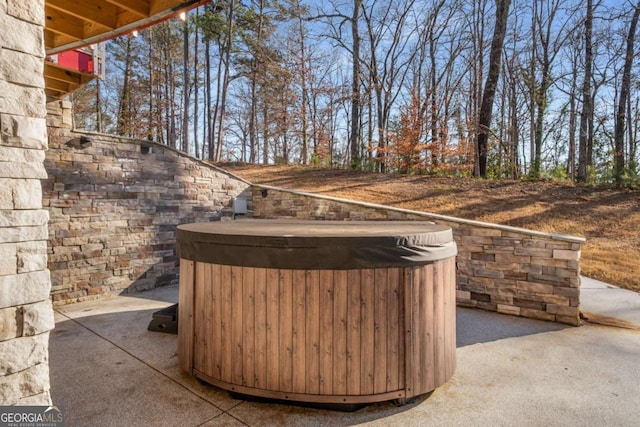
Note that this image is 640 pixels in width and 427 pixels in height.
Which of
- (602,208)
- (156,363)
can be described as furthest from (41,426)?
(602,208)

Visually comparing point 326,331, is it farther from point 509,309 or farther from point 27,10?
point 509,309

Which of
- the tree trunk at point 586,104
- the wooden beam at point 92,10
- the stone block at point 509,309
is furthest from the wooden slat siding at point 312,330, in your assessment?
the tree trunk at point 586,104

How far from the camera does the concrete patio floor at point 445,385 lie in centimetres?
208

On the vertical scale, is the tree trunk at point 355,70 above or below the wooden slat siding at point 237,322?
above

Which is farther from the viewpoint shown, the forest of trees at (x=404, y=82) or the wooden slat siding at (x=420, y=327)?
the forest of trees at (x=404, y=82)

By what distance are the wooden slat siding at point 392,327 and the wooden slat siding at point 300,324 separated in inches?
19.4

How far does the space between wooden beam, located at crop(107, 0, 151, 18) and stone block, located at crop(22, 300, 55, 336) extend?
7.70 feet

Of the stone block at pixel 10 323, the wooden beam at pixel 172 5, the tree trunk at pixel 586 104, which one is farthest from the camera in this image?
the tree trunk at pixel 586 104

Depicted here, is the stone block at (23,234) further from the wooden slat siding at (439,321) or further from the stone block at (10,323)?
the wooden slat siding at (439,321)

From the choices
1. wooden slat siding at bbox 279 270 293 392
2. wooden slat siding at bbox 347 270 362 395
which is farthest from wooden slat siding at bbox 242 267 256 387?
wooden slat siding at bbox 347 270 362 395

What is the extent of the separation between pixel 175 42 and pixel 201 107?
3357 mm

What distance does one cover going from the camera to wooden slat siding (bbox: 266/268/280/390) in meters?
2.11

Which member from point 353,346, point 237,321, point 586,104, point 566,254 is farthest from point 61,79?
point 586,104

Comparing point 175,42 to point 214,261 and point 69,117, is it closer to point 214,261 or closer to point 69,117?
point 69,117
